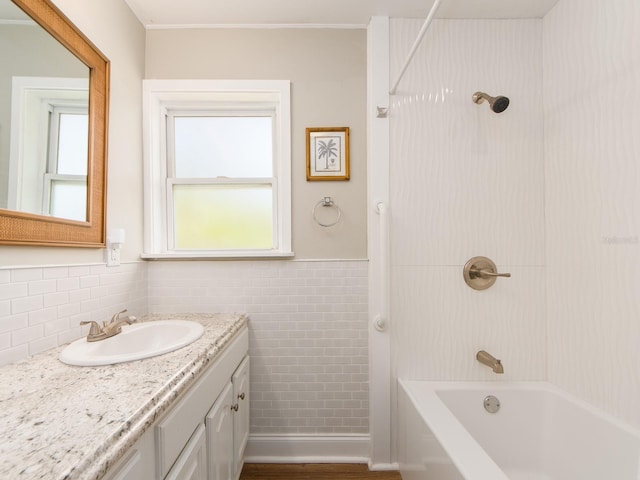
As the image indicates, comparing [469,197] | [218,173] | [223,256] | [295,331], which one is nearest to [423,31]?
[469,197]

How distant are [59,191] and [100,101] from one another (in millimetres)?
473

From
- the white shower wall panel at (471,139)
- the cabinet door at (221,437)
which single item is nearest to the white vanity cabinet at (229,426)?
the cabinet door at (221,437)

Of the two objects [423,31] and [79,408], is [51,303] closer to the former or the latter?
[79,408]

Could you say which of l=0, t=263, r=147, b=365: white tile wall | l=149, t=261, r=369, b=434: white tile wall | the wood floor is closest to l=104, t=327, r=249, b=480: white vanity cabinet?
l=149, t=261, r=369, b=434: white tile wall

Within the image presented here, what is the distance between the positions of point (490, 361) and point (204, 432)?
4.44ft

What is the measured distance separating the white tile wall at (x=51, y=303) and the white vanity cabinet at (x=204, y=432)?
585mm

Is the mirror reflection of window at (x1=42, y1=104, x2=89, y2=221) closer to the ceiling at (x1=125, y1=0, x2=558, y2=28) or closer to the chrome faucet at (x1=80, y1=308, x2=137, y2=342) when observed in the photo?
the chrome faucet at (x1=80, y1=308, x2=137, y2=342)

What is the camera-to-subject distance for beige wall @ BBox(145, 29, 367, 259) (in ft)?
5.39

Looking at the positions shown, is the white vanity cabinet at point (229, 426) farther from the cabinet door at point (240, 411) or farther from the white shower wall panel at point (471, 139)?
the white shower wall panel at point (471, 139)

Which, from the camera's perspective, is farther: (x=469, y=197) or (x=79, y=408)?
(x=469, y=197)

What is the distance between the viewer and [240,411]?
1397 millimetres

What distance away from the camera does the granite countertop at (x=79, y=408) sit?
48 centimetres

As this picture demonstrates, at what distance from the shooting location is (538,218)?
1.55 m

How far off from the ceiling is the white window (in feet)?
1.29
